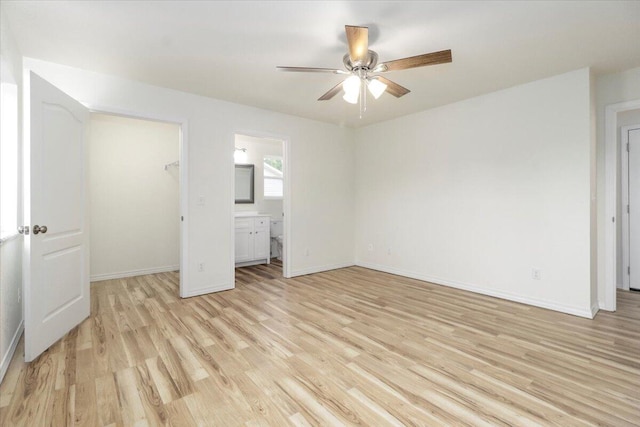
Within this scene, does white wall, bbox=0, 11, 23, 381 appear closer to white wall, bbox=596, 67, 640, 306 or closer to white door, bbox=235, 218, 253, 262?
white door, bbox=235, 218, 253, 262

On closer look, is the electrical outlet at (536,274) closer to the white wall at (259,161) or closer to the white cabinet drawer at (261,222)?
the white cabinet drawer at (261,222)

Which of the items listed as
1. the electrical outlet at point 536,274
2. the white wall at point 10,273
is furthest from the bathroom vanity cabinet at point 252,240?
the electrical outlet at point 536,274

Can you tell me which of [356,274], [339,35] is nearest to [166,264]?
[356,274]

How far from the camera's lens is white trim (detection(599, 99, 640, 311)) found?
9.82 ft

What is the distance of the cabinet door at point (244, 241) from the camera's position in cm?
504

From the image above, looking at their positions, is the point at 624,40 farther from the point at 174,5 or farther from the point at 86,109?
the point at 86,109

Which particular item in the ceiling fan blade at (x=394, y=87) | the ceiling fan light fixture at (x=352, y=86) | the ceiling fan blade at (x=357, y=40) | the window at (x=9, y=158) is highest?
the ceiling fan blade at (x=357, y=40)

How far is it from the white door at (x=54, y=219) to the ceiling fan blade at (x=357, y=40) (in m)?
2.29

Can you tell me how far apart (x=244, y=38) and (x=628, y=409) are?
11.3 feet

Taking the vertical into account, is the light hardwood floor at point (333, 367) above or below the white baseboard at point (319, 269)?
below

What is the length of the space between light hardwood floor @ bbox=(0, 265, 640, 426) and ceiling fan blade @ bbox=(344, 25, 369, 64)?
2166mm

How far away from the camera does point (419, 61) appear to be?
2109 mm

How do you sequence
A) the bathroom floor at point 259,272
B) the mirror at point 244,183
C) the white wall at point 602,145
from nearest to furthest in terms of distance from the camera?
the white wall at point 602,145, the bathroom floor at point 259,272, the mirror at point 244,183

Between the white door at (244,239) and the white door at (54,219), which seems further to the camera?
the white door at (244,239)
